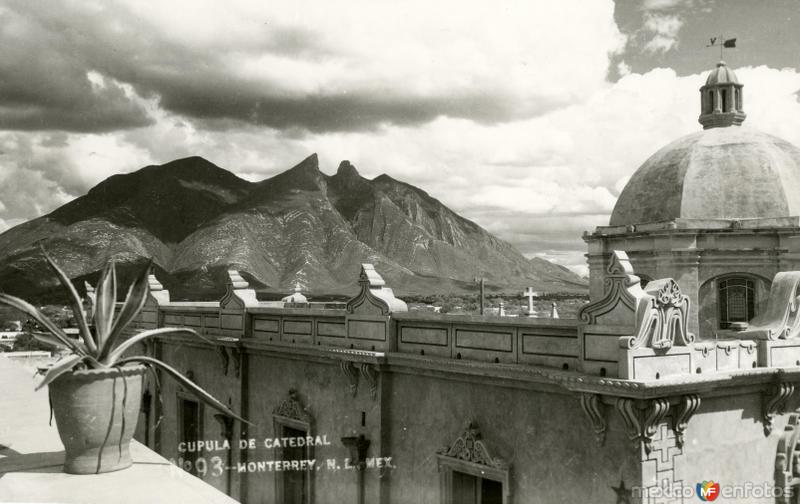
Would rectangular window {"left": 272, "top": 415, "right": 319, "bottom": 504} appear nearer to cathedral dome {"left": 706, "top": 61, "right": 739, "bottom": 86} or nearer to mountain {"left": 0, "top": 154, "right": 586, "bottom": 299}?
mountain {"left": 0, "top": 154, "right": 586, "bottom": 299}

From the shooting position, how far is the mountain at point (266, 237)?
27.7m

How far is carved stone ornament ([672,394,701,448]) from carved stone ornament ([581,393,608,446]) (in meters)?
0.72

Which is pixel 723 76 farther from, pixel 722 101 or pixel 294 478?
pixel 294 478

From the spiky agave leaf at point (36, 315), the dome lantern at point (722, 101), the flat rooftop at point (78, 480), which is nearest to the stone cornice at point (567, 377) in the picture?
the flat rooftop at point (78, 480)

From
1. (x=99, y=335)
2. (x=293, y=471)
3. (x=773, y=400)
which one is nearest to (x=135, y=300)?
(x=99, y=335)

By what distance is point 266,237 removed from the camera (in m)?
49.7

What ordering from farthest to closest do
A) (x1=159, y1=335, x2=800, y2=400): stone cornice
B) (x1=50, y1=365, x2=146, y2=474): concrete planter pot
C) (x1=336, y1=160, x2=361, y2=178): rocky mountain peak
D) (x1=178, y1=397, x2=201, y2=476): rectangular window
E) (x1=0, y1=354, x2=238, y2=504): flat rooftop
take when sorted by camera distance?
(x1=336, y1=160, x2=361, y2=178): rocky mountain peak < (x1=178, y1=397, x2=201, y2=476): rectangular window < (x1=159, y1=335, x2=800, y2=400): stone cornice < (x1=50, y1=365, x2=146, y2=474): concrete planter pot < (x1=0, y1=354, x2=238, y2=504): flat rooftop

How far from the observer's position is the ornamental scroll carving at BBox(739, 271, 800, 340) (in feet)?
27.6

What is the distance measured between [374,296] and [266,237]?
39957mm

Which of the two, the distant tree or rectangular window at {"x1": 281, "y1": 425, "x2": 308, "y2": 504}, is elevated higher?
the distant tree

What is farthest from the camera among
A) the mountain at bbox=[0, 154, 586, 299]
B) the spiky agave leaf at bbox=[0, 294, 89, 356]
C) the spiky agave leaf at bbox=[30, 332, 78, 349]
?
the mountain at bbox=[0, 154, 586, 299]

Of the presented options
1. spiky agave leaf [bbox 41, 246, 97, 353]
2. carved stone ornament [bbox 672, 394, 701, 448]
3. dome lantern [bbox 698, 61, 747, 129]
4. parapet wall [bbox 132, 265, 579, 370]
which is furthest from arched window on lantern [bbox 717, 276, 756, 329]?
spiky agave leaf [bbox 41, 246, 97, 353]

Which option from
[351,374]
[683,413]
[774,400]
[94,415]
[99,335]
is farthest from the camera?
[351,374]

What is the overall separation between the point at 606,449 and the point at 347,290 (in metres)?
35.8
